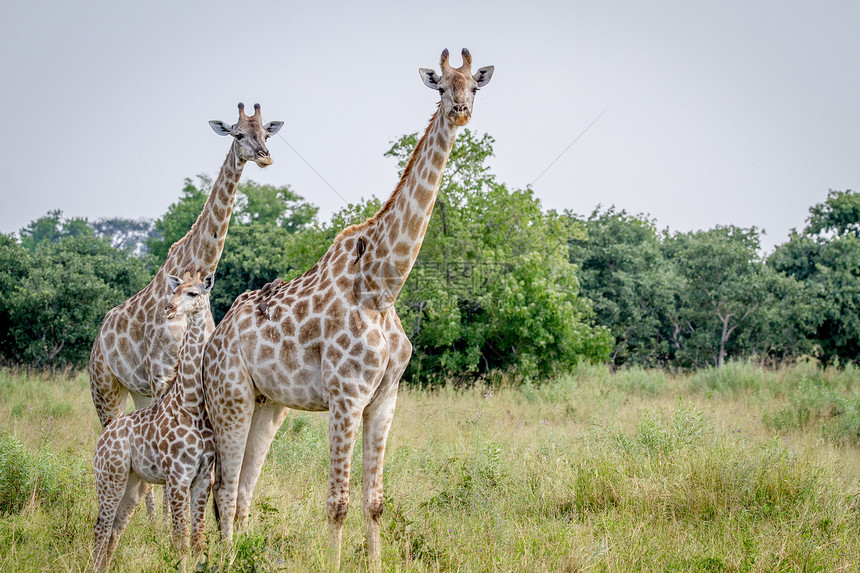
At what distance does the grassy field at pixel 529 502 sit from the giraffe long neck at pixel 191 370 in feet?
3.17

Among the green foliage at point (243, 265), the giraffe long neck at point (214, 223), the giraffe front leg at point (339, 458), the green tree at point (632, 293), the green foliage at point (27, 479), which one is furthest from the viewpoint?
the green foliage at point (243, 265)

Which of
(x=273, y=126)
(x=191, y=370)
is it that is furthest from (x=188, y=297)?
(x=273, y=126)

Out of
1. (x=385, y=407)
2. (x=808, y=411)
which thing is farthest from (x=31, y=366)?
(x=808, y=411)

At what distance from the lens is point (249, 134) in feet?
18.6

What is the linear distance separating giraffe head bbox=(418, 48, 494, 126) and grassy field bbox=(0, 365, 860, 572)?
300 cm

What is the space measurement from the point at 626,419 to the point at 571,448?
104 inches

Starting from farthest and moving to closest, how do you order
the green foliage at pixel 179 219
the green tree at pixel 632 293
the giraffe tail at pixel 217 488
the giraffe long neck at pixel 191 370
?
the green foliage at pixel 179 219 → the green tree at pixel 632 293 → the giraffe long neck at pixel 191 370 → the giraffe tail at pixel 217 488

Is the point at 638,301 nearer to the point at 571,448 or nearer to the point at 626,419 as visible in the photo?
the point at 626,419

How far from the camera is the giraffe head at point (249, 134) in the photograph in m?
5.57

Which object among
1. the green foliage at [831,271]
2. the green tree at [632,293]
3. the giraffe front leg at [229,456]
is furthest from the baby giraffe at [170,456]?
the green tree at [632,293]

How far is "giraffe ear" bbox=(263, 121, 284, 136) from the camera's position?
614 centimetres

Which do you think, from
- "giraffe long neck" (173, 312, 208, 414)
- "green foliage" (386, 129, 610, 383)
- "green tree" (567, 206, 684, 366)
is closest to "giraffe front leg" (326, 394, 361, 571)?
"giraffe long neck" (173, 312, 208, 414)

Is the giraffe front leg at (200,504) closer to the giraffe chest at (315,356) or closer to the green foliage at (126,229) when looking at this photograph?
the giraffe chest at (315,356)

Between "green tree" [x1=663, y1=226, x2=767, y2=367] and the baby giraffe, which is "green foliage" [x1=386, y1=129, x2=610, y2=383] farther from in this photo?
the baby giraffe
